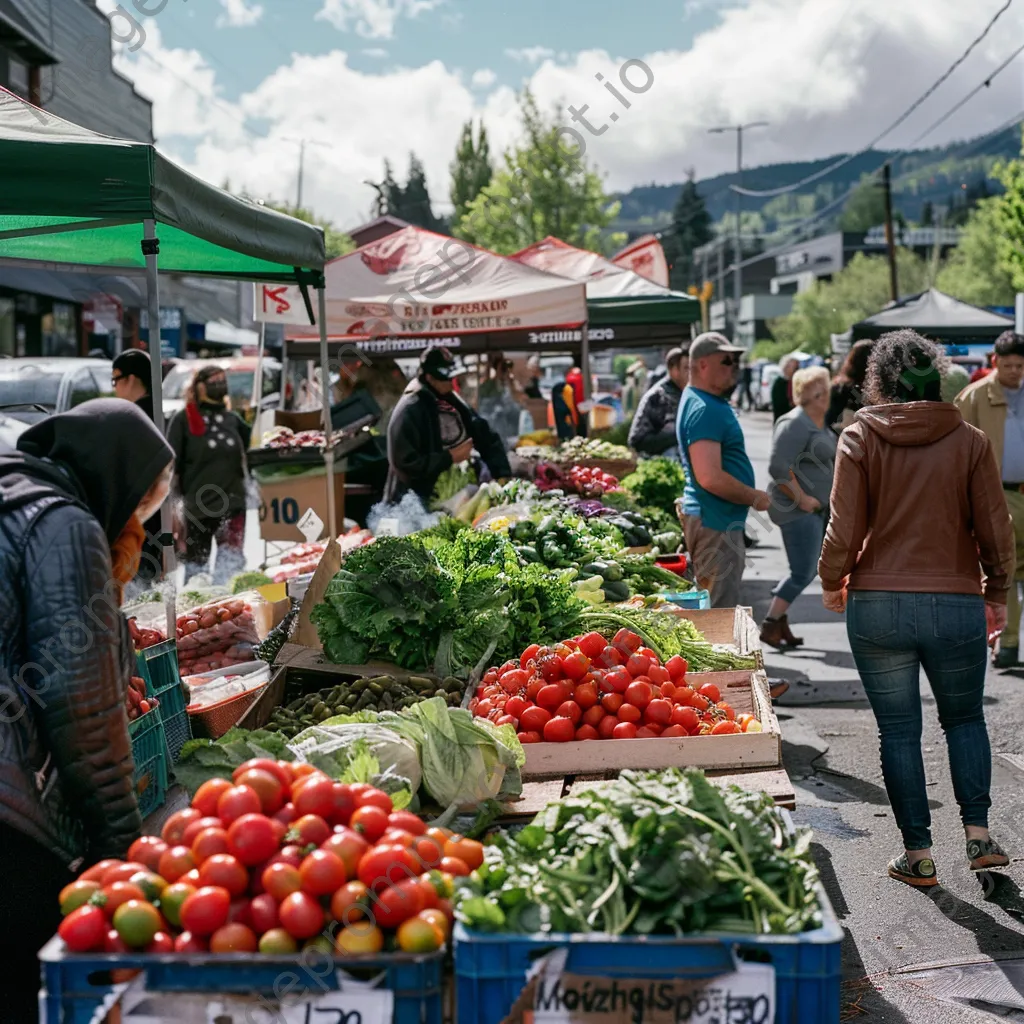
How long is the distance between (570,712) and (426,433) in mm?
5341

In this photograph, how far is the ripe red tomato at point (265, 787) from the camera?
2.79 m

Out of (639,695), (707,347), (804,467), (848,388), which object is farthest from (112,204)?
(804,467)

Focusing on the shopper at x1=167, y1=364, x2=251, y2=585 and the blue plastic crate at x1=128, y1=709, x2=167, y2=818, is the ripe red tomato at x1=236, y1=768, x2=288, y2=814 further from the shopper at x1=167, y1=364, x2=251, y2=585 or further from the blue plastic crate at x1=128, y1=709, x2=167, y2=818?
the shopper at x1=167, y1=364, x2=251, y2=585

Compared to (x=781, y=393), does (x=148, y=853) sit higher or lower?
→ lower

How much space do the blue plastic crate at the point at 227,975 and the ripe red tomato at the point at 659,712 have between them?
2075mm

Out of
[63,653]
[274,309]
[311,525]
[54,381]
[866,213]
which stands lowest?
[311,525]

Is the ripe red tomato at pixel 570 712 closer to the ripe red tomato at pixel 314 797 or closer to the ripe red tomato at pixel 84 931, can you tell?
the ripe red tomato at pixel 314 797

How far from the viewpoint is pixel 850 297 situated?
82312 millimetres

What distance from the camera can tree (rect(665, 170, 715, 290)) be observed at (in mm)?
124312

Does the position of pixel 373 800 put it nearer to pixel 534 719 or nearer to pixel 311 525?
pixel 534 719

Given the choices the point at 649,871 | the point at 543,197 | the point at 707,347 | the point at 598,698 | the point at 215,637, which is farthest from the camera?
the point at 543,197

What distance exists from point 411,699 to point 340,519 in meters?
7.19

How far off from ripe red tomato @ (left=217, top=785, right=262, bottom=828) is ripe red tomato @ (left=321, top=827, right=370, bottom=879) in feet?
0.65

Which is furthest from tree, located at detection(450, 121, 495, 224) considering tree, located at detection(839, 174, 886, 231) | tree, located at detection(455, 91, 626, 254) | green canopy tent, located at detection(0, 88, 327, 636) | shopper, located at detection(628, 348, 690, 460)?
tree, located at detection(839, 174, 886, 231)
